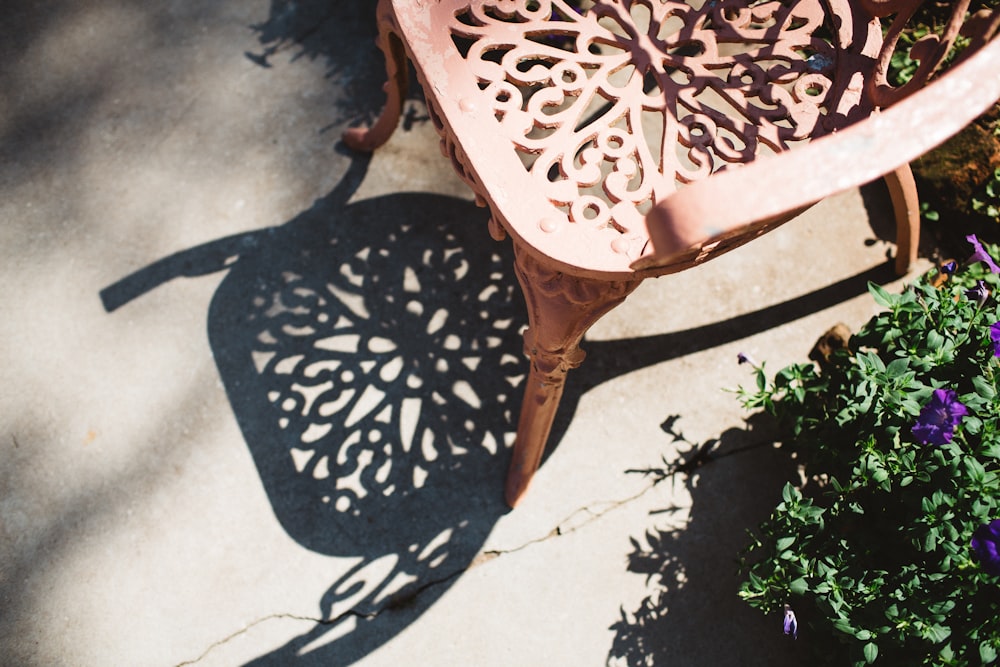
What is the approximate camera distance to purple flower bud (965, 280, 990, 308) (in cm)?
139

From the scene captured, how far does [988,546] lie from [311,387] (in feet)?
4.51

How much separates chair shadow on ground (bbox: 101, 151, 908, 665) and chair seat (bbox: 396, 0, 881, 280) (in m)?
0.64

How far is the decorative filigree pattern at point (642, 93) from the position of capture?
48.1 inches

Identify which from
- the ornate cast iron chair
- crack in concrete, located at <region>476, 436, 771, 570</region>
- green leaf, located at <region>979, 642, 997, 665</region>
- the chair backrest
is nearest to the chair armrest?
the chair backrest

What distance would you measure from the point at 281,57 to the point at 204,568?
1.46m

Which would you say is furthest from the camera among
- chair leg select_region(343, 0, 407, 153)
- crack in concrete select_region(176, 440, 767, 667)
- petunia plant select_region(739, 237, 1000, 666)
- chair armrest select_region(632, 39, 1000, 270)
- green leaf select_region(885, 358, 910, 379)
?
crack in concrete select_region(176, 440, 767, 667)

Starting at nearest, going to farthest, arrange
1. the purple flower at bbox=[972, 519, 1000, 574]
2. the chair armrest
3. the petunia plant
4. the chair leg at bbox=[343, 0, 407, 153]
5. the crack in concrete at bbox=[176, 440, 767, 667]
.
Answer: the chair armrest < the purple flower at bbox=[972, 519, 1000, 574] < the petunia plant < the chair leg at bbox=[343, 0, 407, 153] < the crack in concrete at bbox=[176, 440, 767, 667]

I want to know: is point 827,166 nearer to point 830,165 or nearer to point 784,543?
point 830,165

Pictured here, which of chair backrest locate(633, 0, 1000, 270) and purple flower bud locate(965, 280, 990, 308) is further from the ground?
chair backrest locate(633, 0, 1000, 270)

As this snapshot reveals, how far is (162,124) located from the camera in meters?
2.03

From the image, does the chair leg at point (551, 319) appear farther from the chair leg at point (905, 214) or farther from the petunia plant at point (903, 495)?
the chair leg at point (905, 214)

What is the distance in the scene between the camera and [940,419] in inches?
47.3

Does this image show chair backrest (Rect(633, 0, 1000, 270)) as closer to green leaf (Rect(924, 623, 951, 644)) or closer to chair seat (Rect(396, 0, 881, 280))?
chair seat (Rect(396, 0, 881, 280))

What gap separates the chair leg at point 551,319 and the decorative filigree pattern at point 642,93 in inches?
4.1
